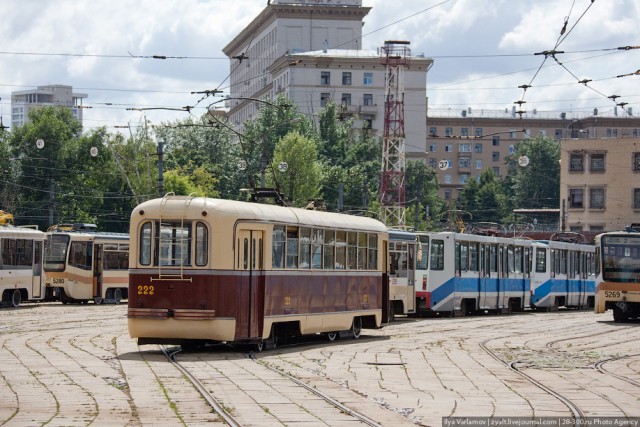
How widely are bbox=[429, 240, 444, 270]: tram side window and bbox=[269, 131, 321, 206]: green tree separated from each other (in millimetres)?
50227

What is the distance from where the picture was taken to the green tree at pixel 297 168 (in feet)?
301

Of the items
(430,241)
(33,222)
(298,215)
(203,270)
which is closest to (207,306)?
(203,270)

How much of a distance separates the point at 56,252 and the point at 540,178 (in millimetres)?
103774

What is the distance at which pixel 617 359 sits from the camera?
2377 centimetres

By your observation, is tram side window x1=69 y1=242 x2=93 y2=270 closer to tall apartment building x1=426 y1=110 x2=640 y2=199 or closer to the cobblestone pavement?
the cobblestone pavement

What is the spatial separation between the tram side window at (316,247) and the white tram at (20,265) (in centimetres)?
1913

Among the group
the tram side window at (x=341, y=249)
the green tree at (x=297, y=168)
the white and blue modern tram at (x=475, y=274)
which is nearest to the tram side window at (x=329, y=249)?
the tram side window at (x=341, y=249)

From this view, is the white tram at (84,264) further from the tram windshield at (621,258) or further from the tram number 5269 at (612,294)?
the tram number 5269 at (612,294)

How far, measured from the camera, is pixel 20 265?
4309 cm

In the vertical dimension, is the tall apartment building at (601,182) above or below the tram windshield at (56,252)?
above

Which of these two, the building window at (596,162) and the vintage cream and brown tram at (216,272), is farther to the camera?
the building window at (596,162)

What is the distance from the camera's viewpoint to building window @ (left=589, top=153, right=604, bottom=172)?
336ft

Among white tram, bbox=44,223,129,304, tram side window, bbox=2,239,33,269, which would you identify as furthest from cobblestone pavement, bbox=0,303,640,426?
white tram, bbox=44,223,129,304

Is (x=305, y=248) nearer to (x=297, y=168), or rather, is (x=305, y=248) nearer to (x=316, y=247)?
(x=316, y=247)
